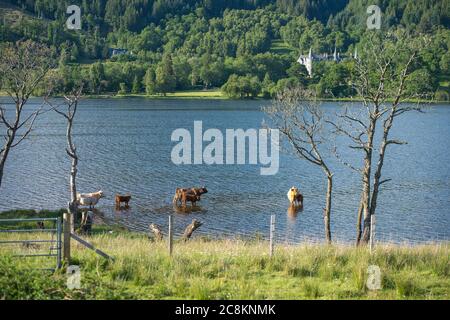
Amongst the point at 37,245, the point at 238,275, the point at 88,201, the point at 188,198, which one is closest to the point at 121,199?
the point at 88,201

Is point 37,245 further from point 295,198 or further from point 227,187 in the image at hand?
point 227,187

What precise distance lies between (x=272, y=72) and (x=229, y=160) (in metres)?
136

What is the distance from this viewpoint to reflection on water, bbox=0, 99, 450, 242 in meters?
38.8

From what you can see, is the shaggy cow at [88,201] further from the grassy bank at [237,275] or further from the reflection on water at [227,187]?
the grassy bank at [237,275]

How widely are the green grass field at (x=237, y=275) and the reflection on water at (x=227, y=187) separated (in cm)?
1300

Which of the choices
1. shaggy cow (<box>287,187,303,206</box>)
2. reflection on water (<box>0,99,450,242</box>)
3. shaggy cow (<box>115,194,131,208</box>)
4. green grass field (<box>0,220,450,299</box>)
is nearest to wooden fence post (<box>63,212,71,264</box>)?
green grass field (<box>0,220,450,299</box>)

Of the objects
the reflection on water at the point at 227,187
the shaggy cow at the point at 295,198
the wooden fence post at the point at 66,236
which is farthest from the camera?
the shaggy cow at the point at 295,198

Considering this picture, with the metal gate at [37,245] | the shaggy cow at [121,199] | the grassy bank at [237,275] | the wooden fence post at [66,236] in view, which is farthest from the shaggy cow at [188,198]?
the wooden fence post at [66,236]

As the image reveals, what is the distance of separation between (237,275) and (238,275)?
3cm

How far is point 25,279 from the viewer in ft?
44.4

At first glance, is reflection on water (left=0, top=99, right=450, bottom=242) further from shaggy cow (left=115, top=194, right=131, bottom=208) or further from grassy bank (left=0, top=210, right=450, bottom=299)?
grassy bank (left=0, top=210, right=450, bottom=299)

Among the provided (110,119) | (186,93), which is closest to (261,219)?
(110,119)

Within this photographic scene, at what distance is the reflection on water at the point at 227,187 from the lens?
38844mm
